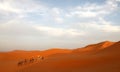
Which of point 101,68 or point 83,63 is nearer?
point 101,68

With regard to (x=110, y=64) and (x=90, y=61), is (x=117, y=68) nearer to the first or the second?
(x=110, y=64)

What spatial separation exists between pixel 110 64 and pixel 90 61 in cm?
203

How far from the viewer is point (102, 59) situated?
14.5 metres

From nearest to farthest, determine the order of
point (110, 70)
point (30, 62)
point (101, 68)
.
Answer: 1. point (110, 70)
2. point (101, 68)
3. point (30, 62)

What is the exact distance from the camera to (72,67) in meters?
14.0

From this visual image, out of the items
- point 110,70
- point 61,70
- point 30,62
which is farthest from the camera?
point 30,62

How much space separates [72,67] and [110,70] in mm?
3068

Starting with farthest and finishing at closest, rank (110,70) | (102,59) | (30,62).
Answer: (30,62), (102,59), (110,70)

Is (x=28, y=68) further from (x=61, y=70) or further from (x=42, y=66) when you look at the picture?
(x=61, y=70)

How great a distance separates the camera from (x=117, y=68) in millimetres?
11648

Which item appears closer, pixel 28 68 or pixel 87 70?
pixel 87 70

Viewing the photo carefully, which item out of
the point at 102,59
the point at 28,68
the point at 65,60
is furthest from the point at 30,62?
the point at 102,59

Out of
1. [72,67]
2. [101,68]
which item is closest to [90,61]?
[72,67]

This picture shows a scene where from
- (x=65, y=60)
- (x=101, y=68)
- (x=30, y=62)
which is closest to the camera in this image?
(x=101, y=68)
